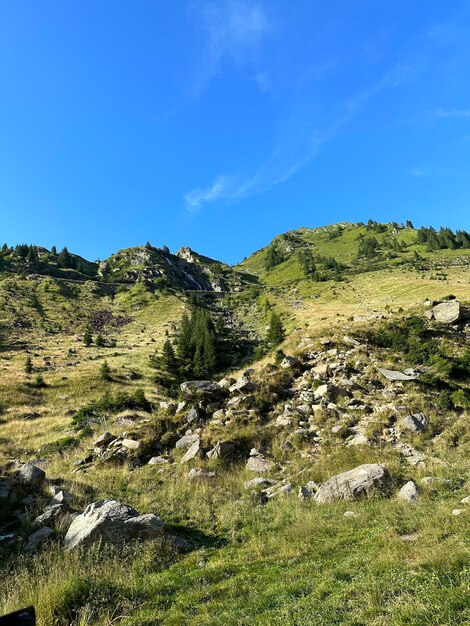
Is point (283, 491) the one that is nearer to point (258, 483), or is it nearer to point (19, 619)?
point (258, 483)

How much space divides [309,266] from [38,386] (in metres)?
131

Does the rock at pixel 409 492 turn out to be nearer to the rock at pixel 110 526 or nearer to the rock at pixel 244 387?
the rock at pixel 110 526

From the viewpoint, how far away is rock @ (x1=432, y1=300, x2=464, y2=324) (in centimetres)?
2698

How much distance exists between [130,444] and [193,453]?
352 cm

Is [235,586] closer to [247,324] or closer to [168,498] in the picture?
[168,498]

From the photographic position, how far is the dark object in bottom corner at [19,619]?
11.3 feet

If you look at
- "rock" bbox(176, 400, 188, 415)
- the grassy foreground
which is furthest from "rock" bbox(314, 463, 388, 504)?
"rock" bbox(176, 400, 188, 415)

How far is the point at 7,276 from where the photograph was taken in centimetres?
12100

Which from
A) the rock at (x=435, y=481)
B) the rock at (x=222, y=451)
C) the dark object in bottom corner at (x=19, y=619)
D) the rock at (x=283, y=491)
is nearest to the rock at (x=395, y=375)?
the rock at (x=435, y=481)

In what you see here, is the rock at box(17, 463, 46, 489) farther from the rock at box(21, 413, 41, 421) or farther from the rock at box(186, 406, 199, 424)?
the rock at box(21, 413, 41, 421)

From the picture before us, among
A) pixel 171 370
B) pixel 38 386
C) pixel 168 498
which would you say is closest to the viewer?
pixel 168 498

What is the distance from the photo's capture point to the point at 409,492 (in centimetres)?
1023

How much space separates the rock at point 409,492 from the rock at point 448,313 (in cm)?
2026

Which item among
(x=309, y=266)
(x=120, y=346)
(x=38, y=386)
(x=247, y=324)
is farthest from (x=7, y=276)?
(x=309, y=266)
